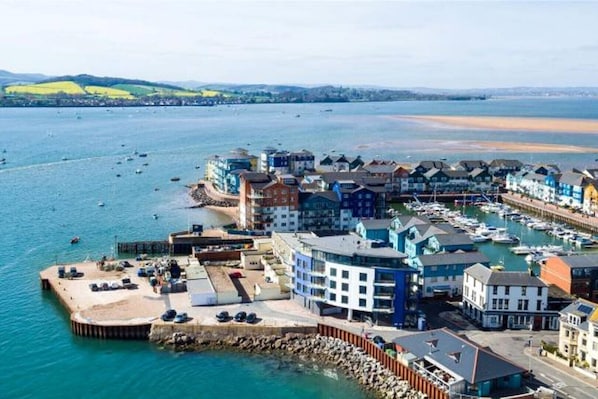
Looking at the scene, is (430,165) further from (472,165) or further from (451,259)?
(451,259)

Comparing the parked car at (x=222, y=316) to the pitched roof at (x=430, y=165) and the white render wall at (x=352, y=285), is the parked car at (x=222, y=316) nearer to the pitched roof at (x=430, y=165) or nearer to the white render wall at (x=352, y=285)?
the white render wall at (x=352, y=285)

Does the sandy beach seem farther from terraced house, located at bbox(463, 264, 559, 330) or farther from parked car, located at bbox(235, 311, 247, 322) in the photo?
parked car, located at bbox(235, 311, 247, 322)

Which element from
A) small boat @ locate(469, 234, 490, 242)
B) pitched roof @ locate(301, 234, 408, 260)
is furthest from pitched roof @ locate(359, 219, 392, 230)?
small boat @ locate(469, 234, 490, 242)

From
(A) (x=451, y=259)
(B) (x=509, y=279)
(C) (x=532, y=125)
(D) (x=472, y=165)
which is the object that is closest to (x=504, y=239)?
(A) (x=451, y=259)

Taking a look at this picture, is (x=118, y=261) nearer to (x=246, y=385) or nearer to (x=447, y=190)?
Result: (x=246, y=385)

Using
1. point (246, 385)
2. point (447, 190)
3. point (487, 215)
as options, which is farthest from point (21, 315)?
point (447, 190)

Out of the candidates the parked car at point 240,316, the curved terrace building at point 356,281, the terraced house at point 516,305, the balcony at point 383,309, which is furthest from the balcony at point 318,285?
the terraced house at point 516,305
